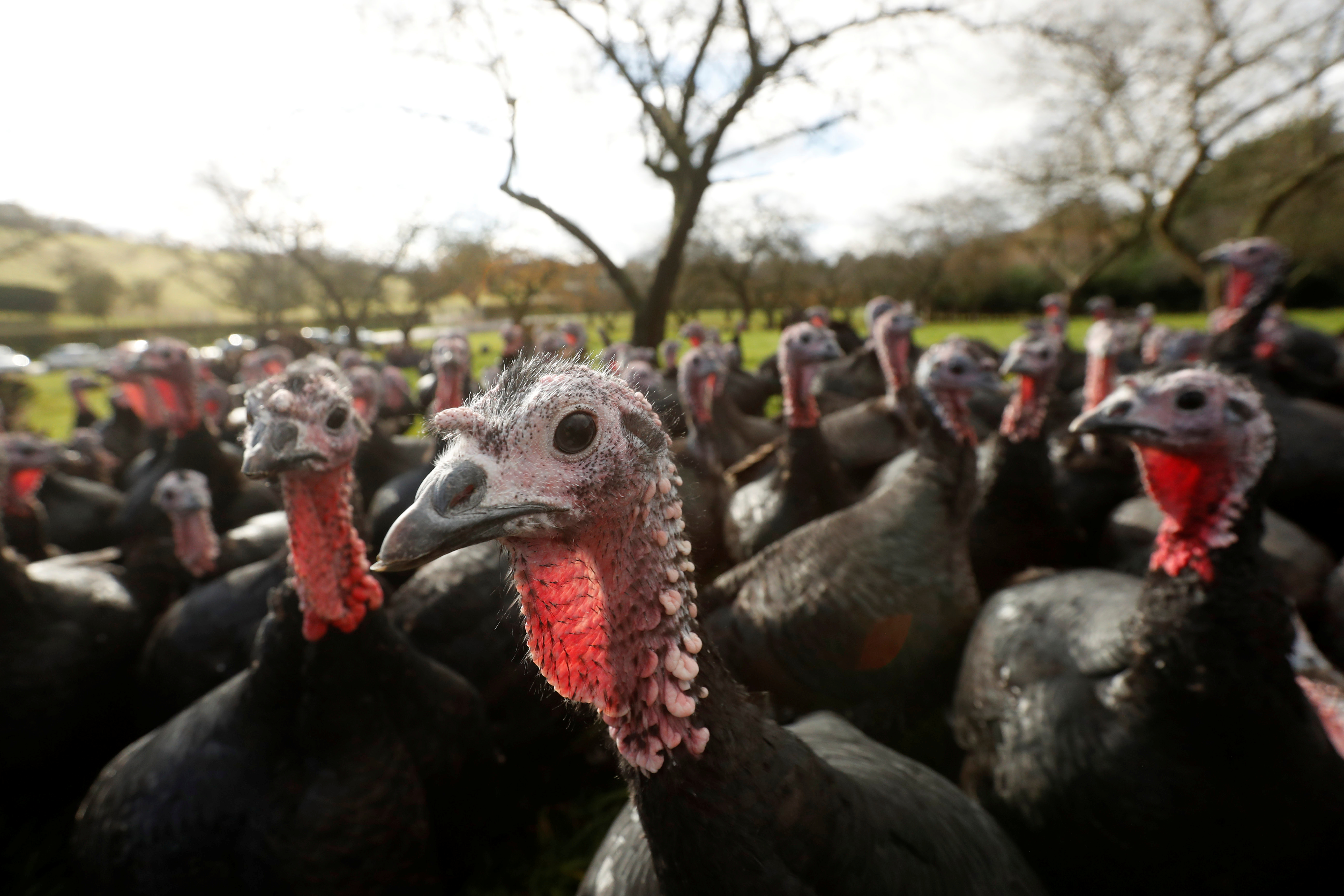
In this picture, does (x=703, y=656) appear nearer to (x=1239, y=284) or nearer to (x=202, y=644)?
(x=202, y=644)

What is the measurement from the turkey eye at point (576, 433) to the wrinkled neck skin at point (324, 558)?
1.73 meters

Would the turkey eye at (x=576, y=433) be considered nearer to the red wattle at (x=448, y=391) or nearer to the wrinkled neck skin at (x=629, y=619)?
the wrinkled neck skin at (x=629, y=619)

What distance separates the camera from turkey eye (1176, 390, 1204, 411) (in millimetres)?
2229

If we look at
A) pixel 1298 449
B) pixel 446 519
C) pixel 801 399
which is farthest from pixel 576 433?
pixel 1298 449

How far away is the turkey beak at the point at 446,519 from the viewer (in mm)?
1084

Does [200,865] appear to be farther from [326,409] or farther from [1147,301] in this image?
[1147,301]

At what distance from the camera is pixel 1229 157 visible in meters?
23.1

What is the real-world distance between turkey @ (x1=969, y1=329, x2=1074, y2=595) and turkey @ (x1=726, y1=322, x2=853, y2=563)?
3.85 feet

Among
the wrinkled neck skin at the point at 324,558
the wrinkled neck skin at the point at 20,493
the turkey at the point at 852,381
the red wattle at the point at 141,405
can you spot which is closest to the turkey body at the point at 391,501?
the wrinkled neck skin at the point at 20,493

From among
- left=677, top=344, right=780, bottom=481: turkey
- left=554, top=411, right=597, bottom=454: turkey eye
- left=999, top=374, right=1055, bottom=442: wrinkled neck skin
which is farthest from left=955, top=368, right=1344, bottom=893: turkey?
left=677, top=344, right=780, bottom=481: turkey

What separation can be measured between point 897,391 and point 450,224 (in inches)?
925

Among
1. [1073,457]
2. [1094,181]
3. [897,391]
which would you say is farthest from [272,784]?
[1094,181]

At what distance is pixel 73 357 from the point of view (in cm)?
3606

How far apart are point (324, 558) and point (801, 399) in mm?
3929
